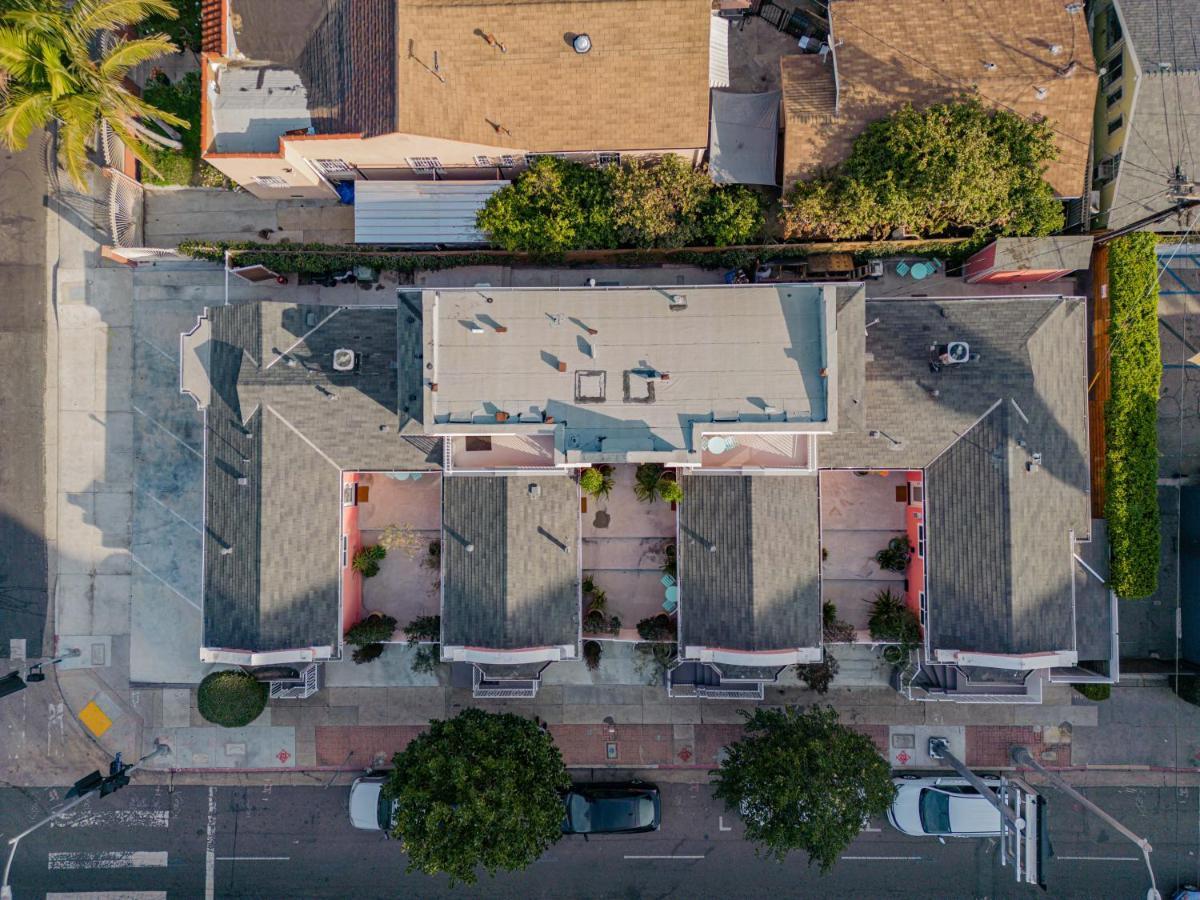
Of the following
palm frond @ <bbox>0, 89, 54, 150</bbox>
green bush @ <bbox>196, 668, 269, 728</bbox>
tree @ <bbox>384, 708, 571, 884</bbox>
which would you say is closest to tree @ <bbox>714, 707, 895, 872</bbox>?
tree @ <bbox>384, 708, 571, 884</bbox>

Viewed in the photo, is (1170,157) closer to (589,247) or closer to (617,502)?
(589,247)

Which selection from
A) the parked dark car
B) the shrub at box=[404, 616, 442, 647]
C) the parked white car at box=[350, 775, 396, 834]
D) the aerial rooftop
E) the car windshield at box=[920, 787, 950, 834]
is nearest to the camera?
the aerial rooftop

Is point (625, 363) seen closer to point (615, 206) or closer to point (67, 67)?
point (615, 206)

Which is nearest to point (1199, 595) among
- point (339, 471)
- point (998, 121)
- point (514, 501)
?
point (998, 121)

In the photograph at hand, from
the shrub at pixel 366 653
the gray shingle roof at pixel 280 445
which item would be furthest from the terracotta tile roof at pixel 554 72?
the shrub at pixel 366 653

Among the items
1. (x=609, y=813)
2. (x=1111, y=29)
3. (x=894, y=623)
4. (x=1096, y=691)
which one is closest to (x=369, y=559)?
(x=609, y=813)

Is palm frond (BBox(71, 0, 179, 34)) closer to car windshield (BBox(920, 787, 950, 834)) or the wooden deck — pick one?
the wooden deck
